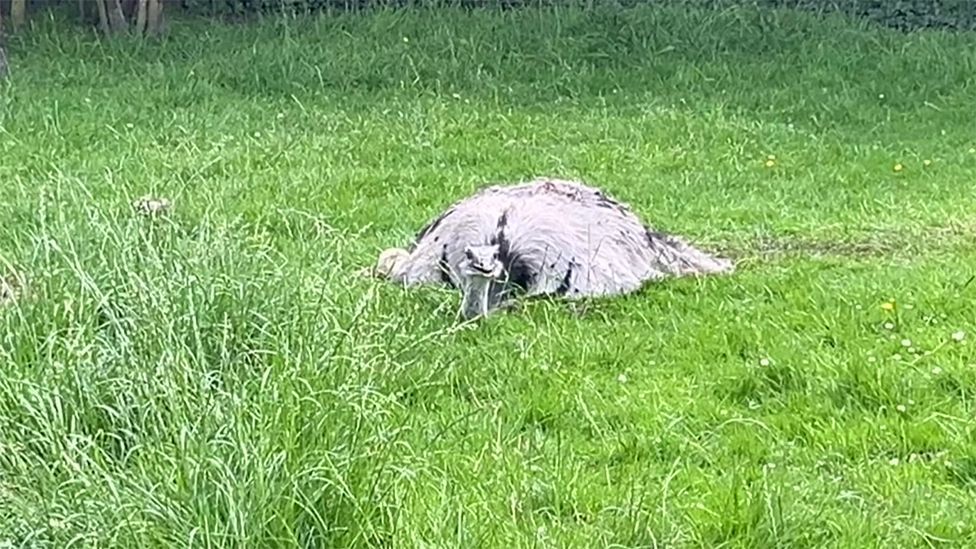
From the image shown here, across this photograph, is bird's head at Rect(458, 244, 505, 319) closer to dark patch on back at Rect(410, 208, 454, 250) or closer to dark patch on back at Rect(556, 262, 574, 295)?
dark patch on back at Rect(556, 262, 574, 295)

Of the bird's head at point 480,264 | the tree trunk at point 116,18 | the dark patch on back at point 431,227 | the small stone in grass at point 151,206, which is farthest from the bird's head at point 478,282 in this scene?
the tree trunk at point 116,18

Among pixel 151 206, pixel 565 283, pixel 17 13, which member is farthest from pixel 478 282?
pixel 17 13

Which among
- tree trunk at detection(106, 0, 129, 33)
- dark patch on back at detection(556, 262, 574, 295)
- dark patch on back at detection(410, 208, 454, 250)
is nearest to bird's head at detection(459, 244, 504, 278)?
dark patch on back at detection(556, 262, 574, 295)

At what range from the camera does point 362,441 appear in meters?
3.54

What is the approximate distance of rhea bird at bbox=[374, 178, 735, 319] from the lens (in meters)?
5.97

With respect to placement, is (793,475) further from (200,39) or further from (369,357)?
(200,39)

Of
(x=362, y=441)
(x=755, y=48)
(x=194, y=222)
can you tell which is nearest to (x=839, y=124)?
(x=755, y=48)

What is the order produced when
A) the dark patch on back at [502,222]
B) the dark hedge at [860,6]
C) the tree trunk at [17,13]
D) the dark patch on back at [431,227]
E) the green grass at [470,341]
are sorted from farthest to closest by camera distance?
1. the dark hedge at [860,6]
2. the tree trunk at [17,13]
3. the dark patch on back at [431,227]
4. the dark patch on back at [502,222]
5. the green grass at [470,341]

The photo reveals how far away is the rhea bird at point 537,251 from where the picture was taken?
597cm

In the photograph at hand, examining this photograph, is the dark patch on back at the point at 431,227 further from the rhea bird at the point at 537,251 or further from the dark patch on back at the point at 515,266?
the dark patch on back at the point at 515,266

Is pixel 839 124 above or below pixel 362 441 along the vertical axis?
below

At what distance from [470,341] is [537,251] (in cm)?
69

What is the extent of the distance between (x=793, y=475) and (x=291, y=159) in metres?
5.05

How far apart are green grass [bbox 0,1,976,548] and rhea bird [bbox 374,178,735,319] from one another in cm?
15
